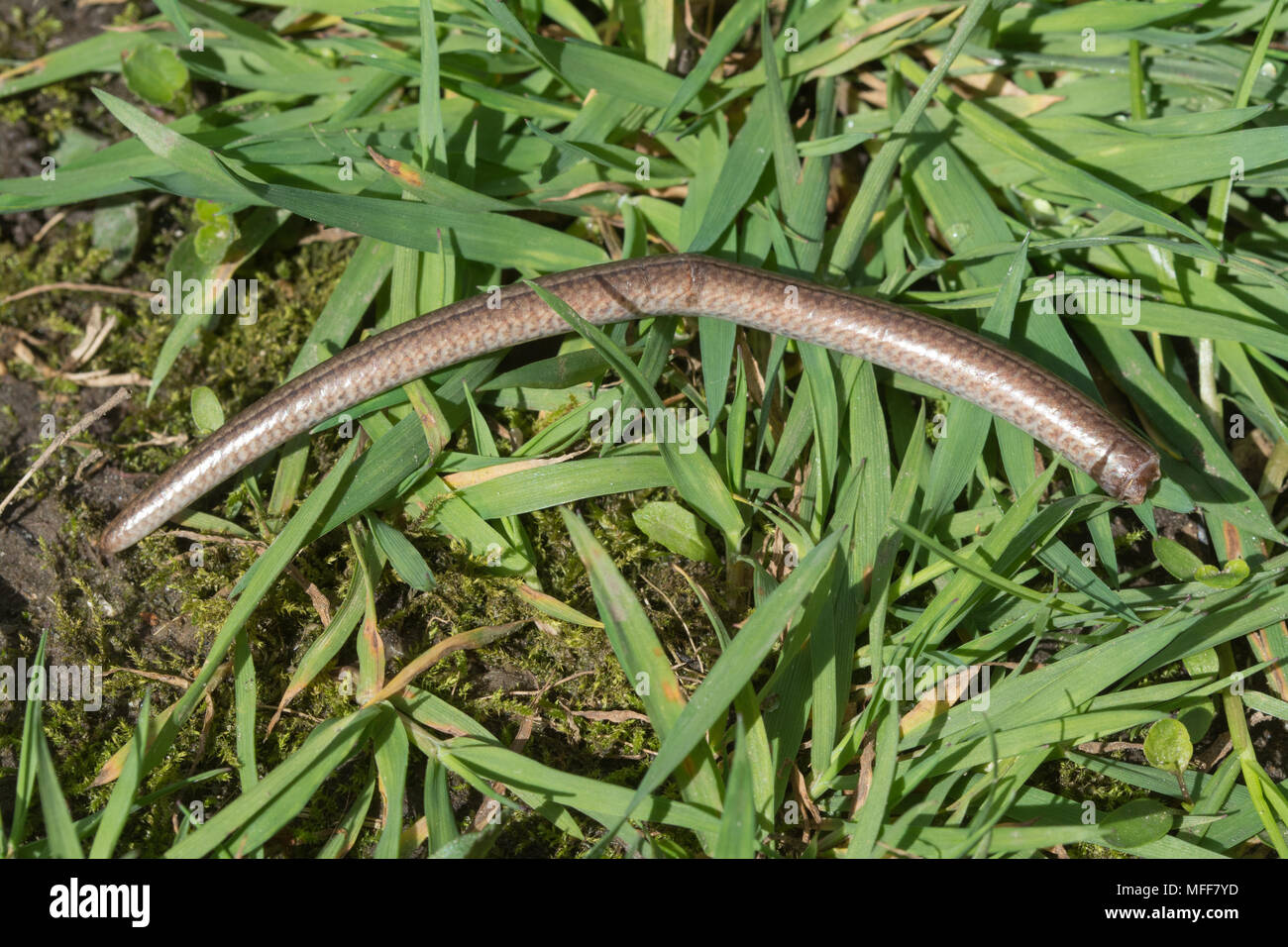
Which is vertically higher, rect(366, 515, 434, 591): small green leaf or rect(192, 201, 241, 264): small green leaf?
rect(192, 201, 241, 264): small green leaf

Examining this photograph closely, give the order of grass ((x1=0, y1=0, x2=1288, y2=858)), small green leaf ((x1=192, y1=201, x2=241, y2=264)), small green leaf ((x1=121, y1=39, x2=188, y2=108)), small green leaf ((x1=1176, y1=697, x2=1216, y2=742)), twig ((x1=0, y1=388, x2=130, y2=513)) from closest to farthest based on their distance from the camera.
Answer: grass ((x1=0, y1=0, x2=1288, y2=858)), small green leaf ((x1=1176, y1=697, x2=1216, y2=742)), twig ((x1=0, y1=388, x2=130, y2=513)), small green leaf ((x1=192, y1=201, x2=241, y2=264)), small green leaf ((x1=121, y1=39, x2=188, y2=108))

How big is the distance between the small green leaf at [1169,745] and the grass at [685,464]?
3 cm

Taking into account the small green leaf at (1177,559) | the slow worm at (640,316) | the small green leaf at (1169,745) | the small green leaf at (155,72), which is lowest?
the small green leaf at (1169,745)

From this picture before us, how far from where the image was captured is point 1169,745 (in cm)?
299

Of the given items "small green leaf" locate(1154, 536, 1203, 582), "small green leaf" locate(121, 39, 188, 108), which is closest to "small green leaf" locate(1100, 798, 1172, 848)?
"small green leaf" locate(1154, 536, 1203, 582)

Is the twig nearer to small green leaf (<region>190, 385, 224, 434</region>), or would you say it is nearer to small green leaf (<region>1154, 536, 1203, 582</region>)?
small green leaf (<region>190, 385, 224, 434</region>)

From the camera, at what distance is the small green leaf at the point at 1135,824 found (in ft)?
9.17

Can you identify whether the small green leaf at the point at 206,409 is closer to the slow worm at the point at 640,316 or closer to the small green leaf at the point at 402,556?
the slow worm at the point at 640,316

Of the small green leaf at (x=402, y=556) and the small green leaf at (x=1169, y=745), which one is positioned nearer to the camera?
the small green leaf at (x=1169, y=745)

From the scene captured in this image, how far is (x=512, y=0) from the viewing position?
3.76 m

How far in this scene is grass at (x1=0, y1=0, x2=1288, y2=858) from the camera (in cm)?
297

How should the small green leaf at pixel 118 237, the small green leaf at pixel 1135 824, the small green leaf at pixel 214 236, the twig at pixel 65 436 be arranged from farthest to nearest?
the small green leaf at pixel 118 237 → the small green leaf at pixel 214 236 → the twig at pixel 65 436 → the small green leaf at pixel 1135 824

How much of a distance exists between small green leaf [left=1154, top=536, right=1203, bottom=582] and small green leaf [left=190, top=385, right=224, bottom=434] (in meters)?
3.64

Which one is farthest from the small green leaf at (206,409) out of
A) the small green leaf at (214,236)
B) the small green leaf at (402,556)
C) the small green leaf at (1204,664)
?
the small green leaf at (1204,664)
